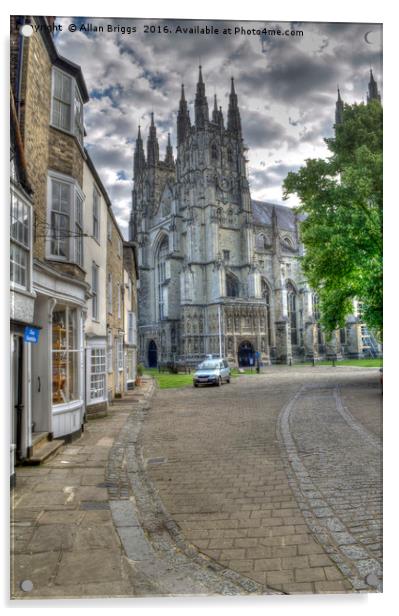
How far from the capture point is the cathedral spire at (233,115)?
4395 mm

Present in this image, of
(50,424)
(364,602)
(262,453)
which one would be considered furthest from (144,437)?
(364,602)

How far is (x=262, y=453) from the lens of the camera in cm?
630

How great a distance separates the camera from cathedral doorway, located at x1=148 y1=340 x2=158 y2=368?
25450mm

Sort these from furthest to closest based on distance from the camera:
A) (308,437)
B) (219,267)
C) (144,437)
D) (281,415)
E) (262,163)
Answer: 1. (219,267)
2. (281,415)
3. (144,437)
4. (308,437)
5. (262,163)

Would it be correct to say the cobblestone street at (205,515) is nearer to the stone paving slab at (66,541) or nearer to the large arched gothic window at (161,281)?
the stone paving slab at (66,541)

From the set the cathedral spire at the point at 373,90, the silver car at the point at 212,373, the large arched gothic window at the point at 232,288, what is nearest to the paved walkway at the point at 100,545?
the cathedral spire at the point at 373,90

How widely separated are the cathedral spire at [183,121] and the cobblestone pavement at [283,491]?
3630 mm

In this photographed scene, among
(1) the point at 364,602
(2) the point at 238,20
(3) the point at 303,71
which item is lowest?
(1) the point at 364,602

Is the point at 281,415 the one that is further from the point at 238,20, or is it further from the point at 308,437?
the point at 238,20

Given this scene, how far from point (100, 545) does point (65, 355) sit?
4.26 m

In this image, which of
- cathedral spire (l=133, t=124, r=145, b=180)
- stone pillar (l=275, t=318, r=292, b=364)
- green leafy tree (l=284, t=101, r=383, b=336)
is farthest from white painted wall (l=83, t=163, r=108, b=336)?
stone pillar (l=275, t=318, r=292, b=364)

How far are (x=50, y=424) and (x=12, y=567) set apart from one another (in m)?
3.37

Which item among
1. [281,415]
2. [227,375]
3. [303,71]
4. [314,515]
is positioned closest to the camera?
[314,515]
